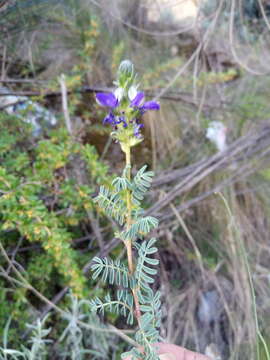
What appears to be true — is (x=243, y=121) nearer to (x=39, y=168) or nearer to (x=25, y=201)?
(x=39, y=168)

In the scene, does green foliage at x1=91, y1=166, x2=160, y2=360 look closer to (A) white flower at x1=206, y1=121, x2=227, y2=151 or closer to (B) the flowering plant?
(B) the flowering plant

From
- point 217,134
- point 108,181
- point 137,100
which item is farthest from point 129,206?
point 217,134

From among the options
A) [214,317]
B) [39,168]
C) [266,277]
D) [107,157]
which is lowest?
[214,317]

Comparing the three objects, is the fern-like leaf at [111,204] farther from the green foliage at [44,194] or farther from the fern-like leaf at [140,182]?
the green foliage at [44,194]

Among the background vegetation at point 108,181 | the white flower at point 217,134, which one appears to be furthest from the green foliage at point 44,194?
the white flower at point 217,134

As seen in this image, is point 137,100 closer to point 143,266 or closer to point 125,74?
point 125,74

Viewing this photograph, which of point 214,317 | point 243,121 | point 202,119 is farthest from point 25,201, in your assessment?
point 243,121

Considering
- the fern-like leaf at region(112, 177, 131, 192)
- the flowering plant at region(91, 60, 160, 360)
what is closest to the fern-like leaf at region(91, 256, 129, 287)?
the flowering plant at region(91, 60, 160, 360)

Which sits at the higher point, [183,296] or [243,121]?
[243,121]
